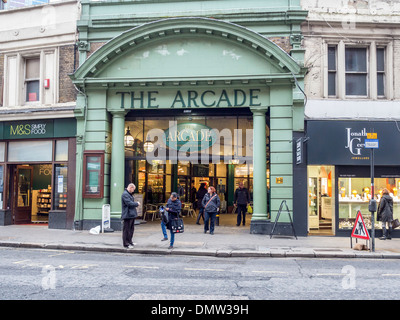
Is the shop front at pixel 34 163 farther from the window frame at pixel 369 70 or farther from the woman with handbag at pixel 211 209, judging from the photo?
the window frame at pixel 369 70

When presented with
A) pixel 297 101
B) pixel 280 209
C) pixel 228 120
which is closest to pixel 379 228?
pixel 280 209

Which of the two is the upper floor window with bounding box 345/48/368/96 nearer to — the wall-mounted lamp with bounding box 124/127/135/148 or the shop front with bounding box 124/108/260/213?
the shop front with bounding box 124/108/260/213

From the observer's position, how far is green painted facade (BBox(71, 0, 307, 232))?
14305 mm

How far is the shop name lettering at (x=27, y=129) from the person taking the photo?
52.5 ft

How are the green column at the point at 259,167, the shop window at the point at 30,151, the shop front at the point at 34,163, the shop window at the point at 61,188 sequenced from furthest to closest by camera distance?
the shop window at the point at 30,151 → the shop window at the point at 61,188 → the shop front at the point at 34,163 → the green column at the point at 259,167

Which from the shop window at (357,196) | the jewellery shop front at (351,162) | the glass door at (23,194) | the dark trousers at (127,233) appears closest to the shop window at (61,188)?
the glass door at (23,194)

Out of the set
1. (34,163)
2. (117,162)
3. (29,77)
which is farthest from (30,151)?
(117,162)

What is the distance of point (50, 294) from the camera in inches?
239

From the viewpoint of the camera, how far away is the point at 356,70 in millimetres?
15086

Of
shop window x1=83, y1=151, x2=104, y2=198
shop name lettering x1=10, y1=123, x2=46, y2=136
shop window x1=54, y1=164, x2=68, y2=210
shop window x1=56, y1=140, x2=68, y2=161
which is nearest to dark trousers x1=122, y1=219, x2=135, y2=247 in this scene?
shop window x1=83, y1=151, x2=104, y2=198

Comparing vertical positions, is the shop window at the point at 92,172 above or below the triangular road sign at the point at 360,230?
above

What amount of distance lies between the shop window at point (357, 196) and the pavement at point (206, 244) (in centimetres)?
115

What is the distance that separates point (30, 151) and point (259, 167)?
31.6 feet

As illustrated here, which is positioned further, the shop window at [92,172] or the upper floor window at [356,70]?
the shop window at [92,172]
